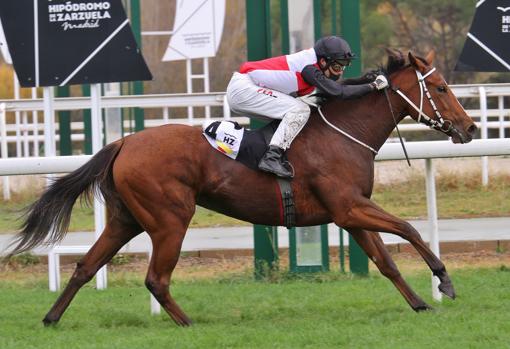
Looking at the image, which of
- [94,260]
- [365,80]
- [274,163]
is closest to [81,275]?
[94,260]

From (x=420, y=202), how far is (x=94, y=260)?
658 cm

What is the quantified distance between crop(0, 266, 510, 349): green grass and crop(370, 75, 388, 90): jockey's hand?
1.49 meters

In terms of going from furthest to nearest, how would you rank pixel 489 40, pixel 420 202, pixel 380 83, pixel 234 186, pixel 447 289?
pixel 420 202 → pixel 489 40 → pixel 380 83 → pixel 234 186 → pixel 447 289

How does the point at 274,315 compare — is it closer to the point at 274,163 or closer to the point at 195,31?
the point at 274,163

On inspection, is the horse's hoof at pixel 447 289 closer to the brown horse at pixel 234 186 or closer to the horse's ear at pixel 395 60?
the brown horse at pixel 234 186

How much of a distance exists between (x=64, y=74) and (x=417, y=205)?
18.6ft

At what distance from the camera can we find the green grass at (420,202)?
12.4 meters

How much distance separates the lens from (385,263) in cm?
723

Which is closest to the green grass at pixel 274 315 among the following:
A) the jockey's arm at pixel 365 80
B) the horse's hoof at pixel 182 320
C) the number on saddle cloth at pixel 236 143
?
the horse's hoof at pixel 182 320

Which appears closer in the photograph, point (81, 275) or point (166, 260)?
point (166, 260)

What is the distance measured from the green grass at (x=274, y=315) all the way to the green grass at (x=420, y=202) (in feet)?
11.0

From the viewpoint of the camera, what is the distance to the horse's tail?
7203mm

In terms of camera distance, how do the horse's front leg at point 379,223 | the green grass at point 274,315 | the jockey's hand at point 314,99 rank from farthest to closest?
the jockey's hand at point 314,99 → the horse's front leg at point 379,223 → the green grass at point 274,315

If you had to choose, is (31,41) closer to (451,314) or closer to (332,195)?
(332,195)
